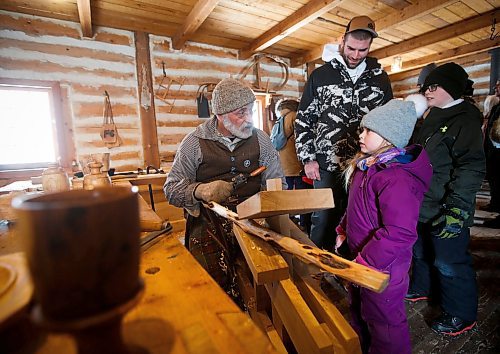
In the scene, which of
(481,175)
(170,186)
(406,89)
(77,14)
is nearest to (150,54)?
(77,14)

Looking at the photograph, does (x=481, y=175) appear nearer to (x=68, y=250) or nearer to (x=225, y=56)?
(x=68, y=250)

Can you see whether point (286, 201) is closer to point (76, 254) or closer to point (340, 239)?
point (76, 254)

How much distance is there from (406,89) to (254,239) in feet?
27.6

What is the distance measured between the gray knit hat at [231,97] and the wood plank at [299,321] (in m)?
1.15

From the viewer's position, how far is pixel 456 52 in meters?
5.64

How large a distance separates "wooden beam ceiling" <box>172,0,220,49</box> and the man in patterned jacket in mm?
1743

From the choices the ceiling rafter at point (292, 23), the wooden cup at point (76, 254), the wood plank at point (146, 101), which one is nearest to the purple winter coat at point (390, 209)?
the wooden cup at point (76, 254)

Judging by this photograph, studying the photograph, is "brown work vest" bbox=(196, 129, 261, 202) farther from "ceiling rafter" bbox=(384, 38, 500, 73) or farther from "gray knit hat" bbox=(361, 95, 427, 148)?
"ceiling rafter" bbox=(384, 38, 500, 73)

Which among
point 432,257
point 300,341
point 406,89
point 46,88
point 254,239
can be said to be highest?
point 406,89

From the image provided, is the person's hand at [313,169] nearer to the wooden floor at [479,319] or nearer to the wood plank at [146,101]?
the wooden floor at [479,319]

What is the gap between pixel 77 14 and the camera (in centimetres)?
359

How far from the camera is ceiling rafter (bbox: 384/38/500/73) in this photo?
5141mm

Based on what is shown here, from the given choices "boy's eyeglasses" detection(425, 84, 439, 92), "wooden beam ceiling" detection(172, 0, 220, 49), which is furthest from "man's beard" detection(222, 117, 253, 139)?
"wooden beam ceiling" detection(172, 0, 220, 49)

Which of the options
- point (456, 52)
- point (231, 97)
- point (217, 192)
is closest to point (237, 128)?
point (231, 97)
